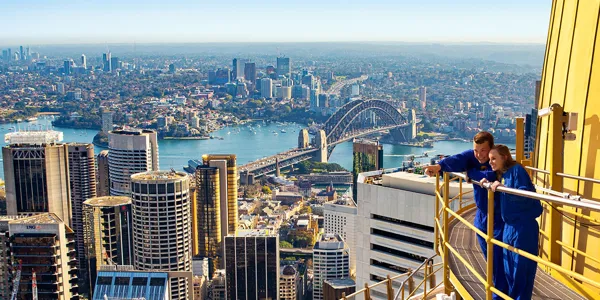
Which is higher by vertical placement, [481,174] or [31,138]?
[481,174]

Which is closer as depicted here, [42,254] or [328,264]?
[42,254]

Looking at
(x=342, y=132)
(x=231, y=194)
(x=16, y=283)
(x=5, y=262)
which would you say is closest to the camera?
(x=16, y=283)

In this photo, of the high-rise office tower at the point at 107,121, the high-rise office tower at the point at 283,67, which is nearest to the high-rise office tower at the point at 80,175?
the high-rise office tower at the point at 107,121

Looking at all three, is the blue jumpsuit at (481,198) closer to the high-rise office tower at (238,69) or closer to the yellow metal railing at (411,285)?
the yellow metal railing at (411,285)

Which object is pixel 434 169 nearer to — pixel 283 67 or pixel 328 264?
pixel 328 264

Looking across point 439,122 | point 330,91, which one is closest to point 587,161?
point 439,122

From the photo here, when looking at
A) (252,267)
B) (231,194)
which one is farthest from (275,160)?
(252,267)
